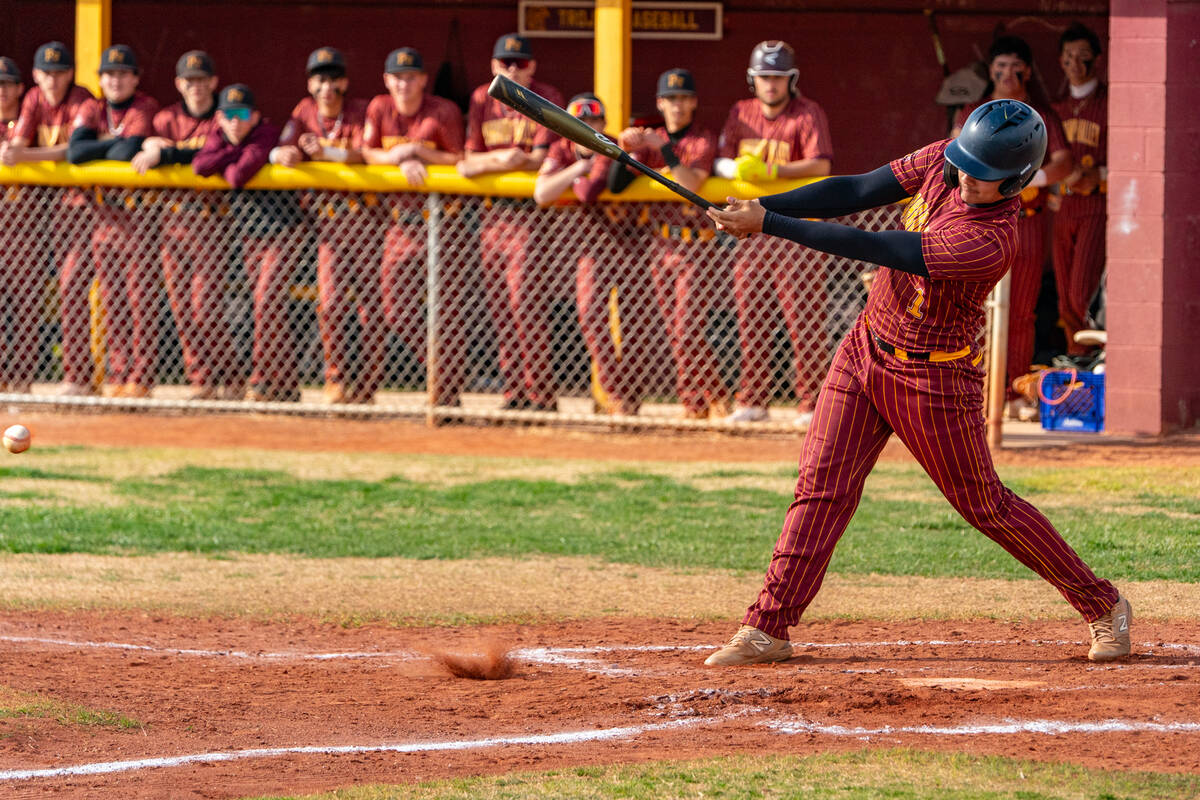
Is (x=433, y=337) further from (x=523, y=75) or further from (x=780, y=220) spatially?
(x=780, y=220)

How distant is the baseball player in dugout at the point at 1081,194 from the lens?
36.9ft

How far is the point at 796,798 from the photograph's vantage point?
3977mm

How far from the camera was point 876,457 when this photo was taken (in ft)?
17.5

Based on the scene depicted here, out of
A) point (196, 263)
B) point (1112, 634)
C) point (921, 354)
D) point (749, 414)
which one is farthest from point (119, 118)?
point (1112, 634)

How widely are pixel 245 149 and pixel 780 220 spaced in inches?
268

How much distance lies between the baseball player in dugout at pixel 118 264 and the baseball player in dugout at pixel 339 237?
1.10m

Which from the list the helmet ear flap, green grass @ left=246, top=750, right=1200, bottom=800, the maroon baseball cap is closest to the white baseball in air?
green grass @ left=246, top=750, right=1200, bottom=800

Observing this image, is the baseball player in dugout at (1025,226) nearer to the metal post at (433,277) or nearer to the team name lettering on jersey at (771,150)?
the team name lettering on jersey at (771,150)

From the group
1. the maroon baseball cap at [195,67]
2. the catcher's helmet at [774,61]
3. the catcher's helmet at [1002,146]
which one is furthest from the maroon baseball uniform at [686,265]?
the catcher's helmet at [1002,146]

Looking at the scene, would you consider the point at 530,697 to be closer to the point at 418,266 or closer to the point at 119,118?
the point at 418,266

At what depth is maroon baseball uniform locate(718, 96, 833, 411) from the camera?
10.3 meters

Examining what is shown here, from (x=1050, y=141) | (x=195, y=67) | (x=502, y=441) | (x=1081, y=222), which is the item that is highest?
(x=195, y=67)

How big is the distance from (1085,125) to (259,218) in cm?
556

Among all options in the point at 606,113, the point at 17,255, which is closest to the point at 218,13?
the point at 17,255
